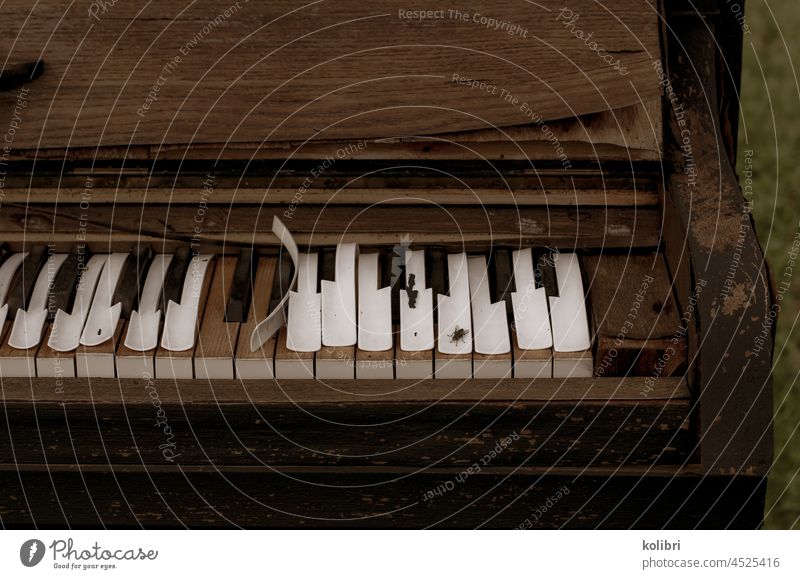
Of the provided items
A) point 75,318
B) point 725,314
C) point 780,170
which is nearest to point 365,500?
point 75,318

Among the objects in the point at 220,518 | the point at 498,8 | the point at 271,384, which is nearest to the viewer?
the point at 271,384

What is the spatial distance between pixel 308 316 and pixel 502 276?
45cm

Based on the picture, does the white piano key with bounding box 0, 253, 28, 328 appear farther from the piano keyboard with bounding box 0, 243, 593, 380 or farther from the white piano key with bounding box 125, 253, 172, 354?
the white piano key with bounding box 125, 253, 172, 354

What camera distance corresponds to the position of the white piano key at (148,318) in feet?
6.63

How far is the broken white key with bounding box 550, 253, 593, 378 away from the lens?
1962mm

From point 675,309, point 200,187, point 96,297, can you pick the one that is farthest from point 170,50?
point 675,309

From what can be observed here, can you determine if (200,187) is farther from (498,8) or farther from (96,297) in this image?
(498,8)

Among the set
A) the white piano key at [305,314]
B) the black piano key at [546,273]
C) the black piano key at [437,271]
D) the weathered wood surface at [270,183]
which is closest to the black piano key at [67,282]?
the weathered wood surface at [270,183]

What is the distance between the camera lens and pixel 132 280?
2.20 m

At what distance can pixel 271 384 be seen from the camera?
200cm

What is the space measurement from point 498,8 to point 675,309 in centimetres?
77

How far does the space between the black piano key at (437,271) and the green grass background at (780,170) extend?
1958 mm

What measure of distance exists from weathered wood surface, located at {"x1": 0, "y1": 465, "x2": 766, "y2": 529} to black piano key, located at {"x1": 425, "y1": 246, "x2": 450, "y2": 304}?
1.31ft

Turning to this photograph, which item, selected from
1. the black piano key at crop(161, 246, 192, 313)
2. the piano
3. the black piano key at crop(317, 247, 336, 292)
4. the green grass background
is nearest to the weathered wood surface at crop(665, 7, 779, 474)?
the piano
